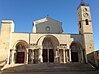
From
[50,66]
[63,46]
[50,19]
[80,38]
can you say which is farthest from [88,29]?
[50,66]

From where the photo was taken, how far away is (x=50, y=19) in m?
25.8

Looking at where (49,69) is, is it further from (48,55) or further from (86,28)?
(86,28)

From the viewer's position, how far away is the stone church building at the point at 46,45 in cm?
2153

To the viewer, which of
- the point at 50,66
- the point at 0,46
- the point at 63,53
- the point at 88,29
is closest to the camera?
the point at 50,66

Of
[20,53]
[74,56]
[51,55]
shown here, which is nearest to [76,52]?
[74,56]

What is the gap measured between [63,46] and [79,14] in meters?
6.50

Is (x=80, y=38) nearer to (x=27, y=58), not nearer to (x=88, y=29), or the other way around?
(x=88, y=29)

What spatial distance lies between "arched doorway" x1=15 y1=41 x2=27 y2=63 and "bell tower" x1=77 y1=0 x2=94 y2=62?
8.91m

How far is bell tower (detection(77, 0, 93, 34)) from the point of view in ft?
78.0

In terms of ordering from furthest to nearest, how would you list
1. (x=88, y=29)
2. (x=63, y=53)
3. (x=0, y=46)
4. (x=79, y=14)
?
(x=79, y=14), (x=88, y=29), (x=63, y=53), (x=0, y=46)

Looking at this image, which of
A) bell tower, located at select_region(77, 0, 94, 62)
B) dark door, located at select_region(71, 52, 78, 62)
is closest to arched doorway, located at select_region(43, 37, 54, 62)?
dark door, located at select_region(71, 52, 78, 62)

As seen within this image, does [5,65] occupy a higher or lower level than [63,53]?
lower

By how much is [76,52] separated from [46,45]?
4711 mm

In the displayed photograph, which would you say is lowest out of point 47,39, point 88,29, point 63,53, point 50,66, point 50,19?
point 50,66
